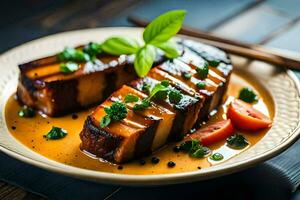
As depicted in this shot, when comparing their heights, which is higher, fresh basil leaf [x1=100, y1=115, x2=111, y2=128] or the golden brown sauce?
fresh basil leaf [x1=100, y1=115, x2=111, y2=128]

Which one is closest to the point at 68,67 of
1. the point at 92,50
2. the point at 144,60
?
the point at 92,50

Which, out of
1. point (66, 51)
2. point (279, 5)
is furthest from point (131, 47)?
point (279, 5)

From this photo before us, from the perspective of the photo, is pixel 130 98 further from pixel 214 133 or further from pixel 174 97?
pixel 214 133

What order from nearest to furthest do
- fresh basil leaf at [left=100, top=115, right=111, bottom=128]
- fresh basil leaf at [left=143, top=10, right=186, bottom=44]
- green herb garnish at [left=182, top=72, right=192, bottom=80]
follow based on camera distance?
fresh basil leaf at [left=100, top=115, right=111, bottom=128] → green herb garnish at [left=182, top=72, right=192, bottom=80] → fresh basil leaf at [left=143, top=10, right=186, bottom=44]

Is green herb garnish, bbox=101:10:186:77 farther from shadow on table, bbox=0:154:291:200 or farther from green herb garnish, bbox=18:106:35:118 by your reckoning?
shadow on table, bbox=0:154:291:200

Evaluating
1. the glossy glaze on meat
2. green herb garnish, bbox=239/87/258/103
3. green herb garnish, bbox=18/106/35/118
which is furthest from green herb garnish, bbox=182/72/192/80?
green herb garnish, bbox=18/106/35/118

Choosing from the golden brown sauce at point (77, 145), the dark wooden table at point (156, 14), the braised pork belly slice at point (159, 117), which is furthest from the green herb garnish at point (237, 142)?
the dark wooden table at point (156, 14)

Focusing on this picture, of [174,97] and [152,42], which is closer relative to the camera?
[174,97]
